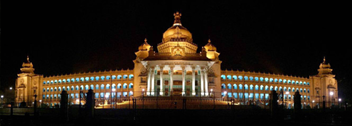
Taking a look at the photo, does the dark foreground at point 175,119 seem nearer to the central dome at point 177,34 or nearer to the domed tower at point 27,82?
the central dome at point 177,34

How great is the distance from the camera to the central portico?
205ft

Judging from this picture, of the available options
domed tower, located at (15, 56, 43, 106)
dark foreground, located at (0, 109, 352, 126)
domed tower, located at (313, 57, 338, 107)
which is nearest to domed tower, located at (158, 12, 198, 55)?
dark foreground, located at (0, 109, 352, 126)

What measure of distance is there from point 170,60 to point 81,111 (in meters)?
28.5

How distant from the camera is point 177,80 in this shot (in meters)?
68.6

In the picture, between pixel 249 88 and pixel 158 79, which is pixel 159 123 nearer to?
pixel 158 79

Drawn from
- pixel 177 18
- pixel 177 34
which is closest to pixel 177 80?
pixel 177 34

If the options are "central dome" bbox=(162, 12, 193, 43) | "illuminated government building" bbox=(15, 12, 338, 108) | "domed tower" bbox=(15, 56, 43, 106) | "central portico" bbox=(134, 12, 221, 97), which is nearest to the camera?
"central portico" bbox=(134, 12, 221, 97)

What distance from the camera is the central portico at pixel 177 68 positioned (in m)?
62.4

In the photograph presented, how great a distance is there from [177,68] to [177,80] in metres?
2.60

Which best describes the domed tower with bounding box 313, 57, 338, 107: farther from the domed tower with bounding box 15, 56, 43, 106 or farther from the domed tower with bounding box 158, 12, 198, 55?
the domed tower with bounding box 15, 56, 43, 106

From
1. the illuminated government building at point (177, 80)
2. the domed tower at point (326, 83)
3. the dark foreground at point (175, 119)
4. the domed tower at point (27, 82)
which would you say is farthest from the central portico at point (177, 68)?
the domed tower at point (326, 83)

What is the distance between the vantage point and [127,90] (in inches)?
3305

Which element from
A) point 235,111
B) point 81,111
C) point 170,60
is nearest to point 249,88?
point 170,60

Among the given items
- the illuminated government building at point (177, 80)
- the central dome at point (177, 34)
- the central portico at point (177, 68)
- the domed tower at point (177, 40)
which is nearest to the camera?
the central portico at point (177, 68)
